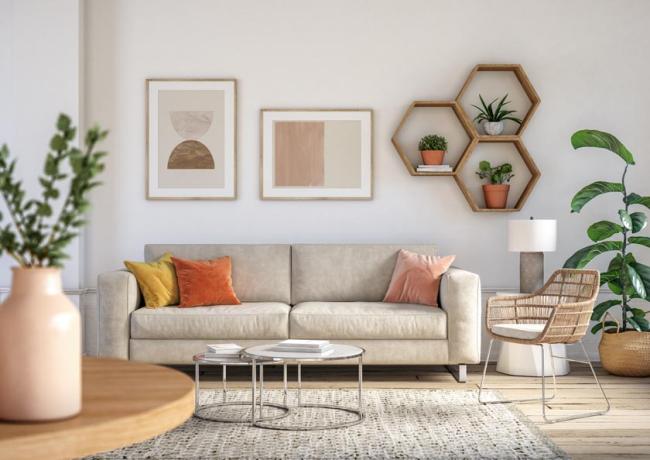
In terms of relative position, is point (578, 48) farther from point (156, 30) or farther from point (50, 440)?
point (50, 440)

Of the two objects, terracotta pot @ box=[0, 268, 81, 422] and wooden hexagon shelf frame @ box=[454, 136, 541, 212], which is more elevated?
wooden hexagon shelf frame @ box=[454, 136, 541, 212]

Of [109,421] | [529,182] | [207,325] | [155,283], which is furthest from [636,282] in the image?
[109,421]

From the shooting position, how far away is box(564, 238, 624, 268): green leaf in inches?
213

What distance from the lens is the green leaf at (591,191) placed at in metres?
5.45

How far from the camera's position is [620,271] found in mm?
5480

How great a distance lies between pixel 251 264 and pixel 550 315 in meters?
2.12

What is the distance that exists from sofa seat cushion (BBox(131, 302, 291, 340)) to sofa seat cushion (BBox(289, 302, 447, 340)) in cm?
13

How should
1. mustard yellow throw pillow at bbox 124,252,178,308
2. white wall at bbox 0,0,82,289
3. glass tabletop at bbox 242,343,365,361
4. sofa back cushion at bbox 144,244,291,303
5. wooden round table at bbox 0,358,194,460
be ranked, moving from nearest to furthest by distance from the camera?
wooden round table at bbox 0,358,194,460
glass tabletop at bbox 242,343,365,361
mustard yellow throw pillow at bbox 124,252,178,308
sofa back cushion at bbox 144,244,291,303
white wall at bbox 0,0,82,289

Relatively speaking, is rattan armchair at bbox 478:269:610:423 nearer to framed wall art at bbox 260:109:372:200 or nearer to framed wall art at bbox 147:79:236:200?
framed wall art at bbox 260:109:372:200

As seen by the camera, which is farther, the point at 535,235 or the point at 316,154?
the point at 316,154

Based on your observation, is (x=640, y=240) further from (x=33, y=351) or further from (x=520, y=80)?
(x=33, y=351)

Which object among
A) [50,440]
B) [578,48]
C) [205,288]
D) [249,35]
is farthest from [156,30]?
[50,440]

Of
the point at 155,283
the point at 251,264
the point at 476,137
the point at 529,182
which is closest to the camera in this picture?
the point at 155,283

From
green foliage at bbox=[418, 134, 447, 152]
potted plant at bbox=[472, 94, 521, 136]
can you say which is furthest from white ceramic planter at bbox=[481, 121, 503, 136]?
green foliage at bbox=[418, 134, 447, 152]
